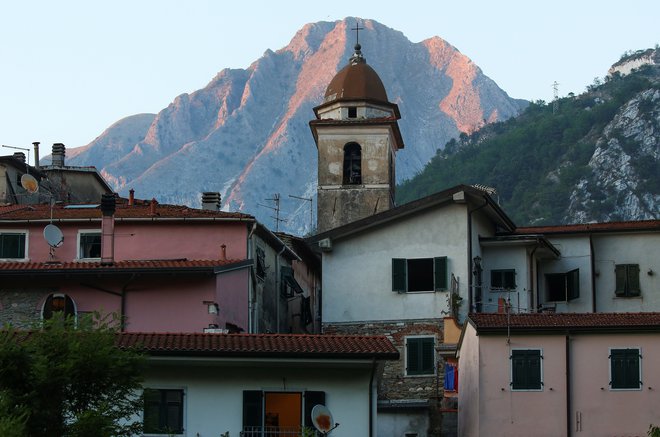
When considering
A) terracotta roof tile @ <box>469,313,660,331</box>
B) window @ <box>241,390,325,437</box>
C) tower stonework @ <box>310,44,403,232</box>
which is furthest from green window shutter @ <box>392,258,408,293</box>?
window @ <box>241,390,325,437</box>

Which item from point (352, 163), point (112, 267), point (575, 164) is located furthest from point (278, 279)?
point (575, 164)

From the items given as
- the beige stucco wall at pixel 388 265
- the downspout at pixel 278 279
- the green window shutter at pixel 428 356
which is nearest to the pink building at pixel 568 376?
the green window shutter at pixel 428 356

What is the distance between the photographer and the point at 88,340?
2550 centimetres

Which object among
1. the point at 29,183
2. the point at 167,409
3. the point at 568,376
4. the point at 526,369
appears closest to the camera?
the point at 167,409

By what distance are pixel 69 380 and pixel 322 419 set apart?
577 centimetres

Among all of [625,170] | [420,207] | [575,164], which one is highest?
[575,164]

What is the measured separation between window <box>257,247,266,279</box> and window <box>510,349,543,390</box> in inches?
500

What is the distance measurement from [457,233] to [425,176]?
4007 inches

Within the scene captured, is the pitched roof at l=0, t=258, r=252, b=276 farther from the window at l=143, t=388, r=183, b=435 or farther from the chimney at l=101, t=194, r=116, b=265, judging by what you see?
the window at l=143, t=388, r=183, b=435

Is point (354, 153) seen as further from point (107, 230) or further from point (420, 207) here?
point (107, 230)

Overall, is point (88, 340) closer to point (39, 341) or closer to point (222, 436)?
point (39, 341)

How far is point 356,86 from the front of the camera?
62.2 meters

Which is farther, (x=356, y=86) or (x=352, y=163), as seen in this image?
(x=356, y=86)

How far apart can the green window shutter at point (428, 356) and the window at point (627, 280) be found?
8.22 meters
